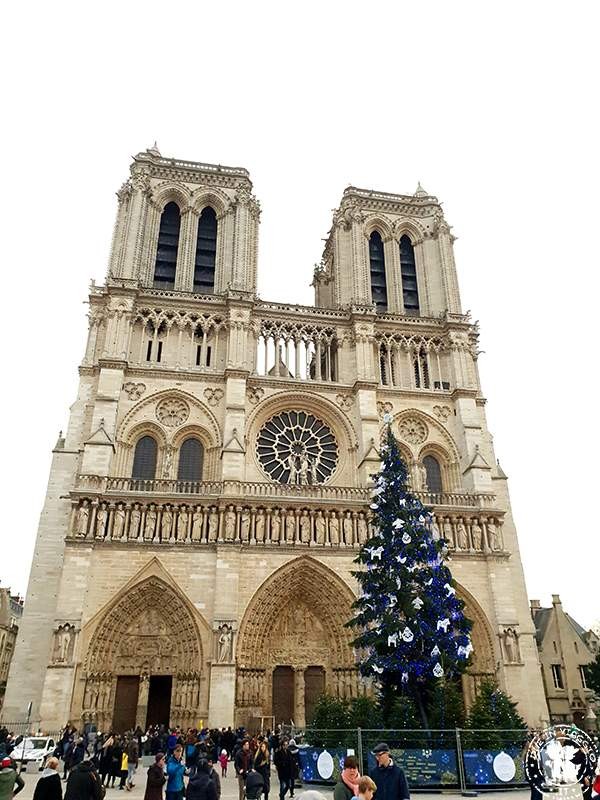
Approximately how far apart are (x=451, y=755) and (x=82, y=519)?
1516 cm

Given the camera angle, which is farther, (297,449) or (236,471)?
(297,449)

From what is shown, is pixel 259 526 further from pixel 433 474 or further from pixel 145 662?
pixel 433 474

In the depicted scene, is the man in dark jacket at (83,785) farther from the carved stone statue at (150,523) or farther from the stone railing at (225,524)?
the carved stone statue at (150,523)

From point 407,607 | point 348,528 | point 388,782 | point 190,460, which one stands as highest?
point 190,460

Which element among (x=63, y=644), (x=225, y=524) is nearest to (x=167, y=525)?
(x=225, y=524)

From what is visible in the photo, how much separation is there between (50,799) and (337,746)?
26.5 feet

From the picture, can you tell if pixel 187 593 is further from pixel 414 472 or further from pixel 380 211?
pixel 380 211

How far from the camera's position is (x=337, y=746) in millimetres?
12945

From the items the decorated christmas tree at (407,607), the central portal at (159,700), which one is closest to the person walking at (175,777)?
the decorated christmas tree at (407,607)

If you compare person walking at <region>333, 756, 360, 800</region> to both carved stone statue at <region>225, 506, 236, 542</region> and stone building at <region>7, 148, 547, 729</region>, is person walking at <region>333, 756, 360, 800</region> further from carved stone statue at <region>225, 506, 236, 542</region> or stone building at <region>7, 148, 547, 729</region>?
carved stone statue at <region>225, 506, 236, 542</region>

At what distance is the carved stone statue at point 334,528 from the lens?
78.5 feet

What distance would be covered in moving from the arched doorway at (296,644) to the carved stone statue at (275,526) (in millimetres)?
1092

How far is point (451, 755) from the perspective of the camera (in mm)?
12133

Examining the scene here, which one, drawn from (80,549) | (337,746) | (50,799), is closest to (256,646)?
(80,549)
